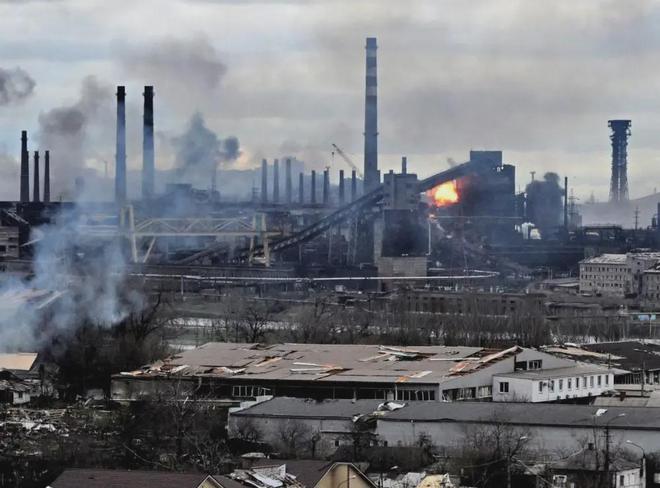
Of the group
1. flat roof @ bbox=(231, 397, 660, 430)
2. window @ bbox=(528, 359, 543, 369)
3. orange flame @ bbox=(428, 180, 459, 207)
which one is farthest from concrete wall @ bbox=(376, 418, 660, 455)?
orange flame @ bbox=(428, 180, 459, 207)

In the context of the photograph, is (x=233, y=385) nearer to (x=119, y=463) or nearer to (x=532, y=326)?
(x=119, y=463)

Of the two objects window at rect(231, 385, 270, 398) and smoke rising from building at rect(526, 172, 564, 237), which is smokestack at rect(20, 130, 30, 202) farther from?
window at rect(231, 385, 270, 398)

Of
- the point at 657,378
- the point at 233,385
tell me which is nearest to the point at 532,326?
the point at 657,378

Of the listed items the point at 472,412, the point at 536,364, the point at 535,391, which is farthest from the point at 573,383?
the point at 472,412

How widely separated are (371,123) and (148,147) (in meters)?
11.9

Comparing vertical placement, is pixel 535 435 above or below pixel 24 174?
below

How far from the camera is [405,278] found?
61812mm

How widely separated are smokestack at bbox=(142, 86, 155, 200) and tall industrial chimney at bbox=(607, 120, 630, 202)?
50.6 meters

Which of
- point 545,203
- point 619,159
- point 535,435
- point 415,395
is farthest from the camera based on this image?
point 619,159

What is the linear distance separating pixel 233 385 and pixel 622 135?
90.0 m

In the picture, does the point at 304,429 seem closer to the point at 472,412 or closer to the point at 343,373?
the point at 472,412

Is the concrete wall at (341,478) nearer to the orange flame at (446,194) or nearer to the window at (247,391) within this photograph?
the window at (247,391)

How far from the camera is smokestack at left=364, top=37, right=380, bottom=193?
76188 mm

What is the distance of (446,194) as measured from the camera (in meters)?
75.5
